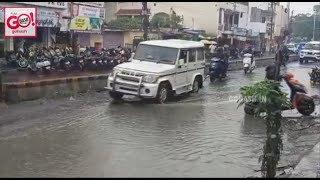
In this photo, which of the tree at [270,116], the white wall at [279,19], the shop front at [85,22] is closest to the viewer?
the tree at [270,116]

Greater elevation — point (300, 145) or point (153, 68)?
point (153, 68)

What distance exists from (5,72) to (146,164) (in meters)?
13.0

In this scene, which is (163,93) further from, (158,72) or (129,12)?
(129,12)

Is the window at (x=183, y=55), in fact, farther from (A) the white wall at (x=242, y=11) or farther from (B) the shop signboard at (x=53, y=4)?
(A) the white wall at (x=242, y=11)

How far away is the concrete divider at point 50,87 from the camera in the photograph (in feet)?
42.1

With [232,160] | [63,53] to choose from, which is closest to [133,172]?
[232,160]

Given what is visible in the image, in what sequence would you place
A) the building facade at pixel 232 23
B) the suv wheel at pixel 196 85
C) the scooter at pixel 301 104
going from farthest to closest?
the building facade at pixel 232 23 < the suv wheel at pixel 196 85 < the scooter at pixel 301 104

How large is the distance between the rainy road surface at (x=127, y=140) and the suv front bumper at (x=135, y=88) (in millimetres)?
368

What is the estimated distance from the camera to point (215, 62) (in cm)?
2034

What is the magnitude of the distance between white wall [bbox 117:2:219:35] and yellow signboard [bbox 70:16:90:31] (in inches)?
814

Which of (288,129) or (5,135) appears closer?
(5,135)

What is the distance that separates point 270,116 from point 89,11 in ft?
70.6

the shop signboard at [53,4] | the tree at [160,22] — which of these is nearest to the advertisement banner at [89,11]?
the shop signboard at [53,4]

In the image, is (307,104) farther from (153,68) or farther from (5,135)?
(5,135)
